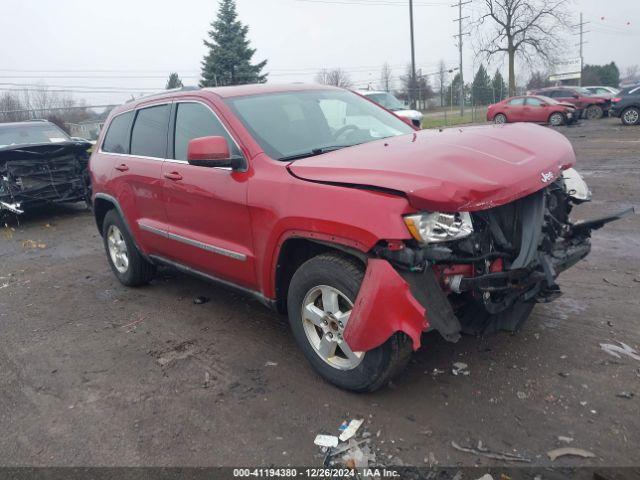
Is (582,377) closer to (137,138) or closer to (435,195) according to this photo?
(435,195)

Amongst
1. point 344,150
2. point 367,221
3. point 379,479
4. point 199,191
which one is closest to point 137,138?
point 199,191

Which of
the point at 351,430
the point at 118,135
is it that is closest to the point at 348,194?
the point at 351,430

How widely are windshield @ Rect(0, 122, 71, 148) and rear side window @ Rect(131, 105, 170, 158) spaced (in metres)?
A: 5.86

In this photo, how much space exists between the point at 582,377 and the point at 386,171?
176cm

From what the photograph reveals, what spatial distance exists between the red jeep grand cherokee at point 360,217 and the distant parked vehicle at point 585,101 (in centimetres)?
2360

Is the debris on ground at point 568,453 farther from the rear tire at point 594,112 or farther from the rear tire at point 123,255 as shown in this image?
the rear tire at point 594,112

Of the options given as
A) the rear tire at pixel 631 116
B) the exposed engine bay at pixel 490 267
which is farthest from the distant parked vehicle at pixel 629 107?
the exposed engine bay at pixel 490 267

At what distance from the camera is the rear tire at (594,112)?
24578 millimetres

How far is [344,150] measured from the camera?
3572 millimetres

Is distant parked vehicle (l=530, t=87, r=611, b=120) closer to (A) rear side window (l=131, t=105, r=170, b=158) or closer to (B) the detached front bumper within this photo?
(A) rear side window (l=131, t=105, r=170, b=158)

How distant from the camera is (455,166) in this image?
287cm

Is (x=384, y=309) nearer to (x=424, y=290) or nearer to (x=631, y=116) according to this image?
(x=424, y=290)

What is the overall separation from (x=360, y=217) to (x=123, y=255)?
11.9ft

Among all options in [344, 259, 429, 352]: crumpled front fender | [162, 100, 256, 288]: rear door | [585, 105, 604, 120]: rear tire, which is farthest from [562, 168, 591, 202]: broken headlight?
[585, 105, 604, 120]: rear tire
